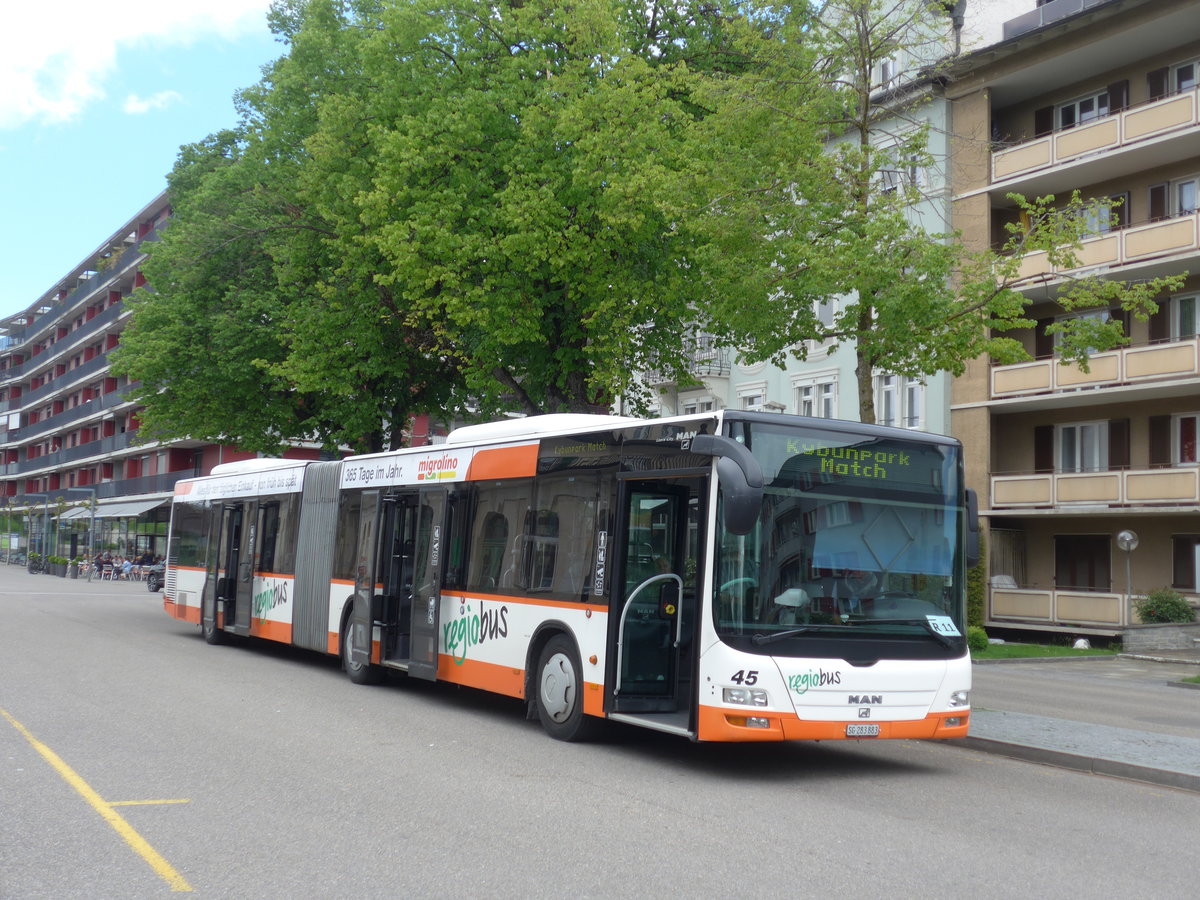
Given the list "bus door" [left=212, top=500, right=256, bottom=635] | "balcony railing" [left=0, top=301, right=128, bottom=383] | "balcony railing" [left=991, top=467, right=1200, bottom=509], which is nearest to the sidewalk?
"balcony railing" [left=991, top=467, right=1200, bottom=509]

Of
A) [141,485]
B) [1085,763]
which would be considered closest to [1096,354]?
[1085,763]

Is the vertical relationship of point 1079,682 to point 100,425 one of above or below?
below

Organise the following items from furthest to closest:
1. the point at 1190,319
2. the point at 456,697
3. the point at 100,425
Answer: the point at 100,425, the point at 1190,319, the point at 456,697

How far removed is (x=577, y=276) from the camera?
2250 centimetres

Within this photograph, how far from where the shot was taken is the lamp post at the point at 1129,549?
28.8 meters

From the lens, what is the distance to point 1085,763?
36.0 feet

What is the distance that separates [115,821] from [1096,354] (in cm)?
2887

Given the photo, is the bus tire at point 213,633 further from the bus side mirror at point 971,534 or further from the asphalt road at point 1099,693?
the bus side mirror at point 971,534

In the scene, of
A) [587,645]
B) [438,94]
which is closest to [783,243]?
[587,645]

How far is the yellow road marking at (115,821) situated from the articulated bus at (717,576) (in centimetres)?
423

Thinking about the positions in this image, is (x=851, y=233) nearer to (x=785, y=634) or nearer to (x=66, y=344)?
(x=785, y=634)

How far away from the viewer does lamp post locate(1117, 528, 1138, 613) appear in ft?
94.3

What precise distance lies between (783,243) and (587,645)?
298 inches

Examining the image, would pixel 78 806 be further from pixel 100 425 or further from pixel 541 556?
pixel 100 425
